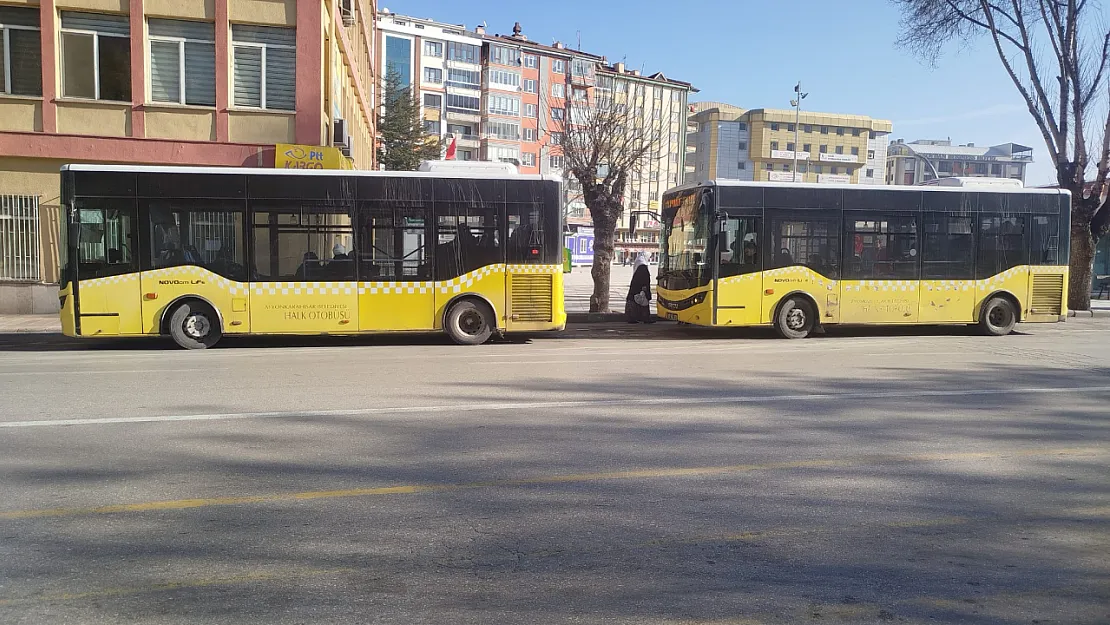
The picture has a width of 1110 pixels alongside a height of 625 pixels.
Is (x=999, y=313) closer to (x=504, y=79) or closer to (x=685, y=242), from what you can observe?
(x=685, y=242)

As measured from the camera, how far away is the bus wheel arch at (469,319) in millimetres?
14516

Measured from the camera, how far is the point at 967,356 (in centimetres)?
1334

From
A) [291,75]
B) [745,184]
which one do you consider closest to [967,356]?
[745,184]

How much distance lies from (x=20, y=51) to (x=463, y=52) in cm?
6035

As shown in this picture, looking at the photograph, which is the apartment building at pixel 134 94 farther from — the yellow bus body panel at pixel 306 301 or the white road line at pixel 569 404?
the white road line at pixel 569 404

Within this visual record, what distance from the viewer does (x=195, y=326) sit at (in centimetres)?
1370

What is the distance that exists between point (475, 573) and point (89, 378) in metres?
8.21

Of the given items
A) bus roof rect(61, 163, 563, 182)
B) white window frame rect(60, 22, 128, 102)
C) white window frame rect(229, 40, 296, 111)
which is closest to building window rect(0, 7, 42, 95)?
white window frame rect(60, 22, 128, 102)

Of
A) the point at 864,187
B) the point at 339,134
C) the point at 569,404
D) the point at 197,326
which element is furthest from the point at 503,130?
the point at 569,404

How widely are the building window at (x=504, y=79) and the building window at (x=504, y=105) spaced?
106 centimetres

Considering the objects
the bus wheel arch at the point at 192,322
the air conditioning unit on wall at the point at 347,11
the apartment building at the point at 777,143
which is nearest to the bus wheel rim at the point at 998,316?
the bus wheel arch at the point at 192,322

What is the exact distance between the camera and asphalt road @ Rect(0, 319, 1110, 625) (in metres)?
3.88

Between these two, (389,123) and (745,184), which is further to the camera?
(389,123)

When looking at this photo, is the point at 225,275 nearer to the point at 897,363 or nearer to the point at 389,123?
the point at 897,363
